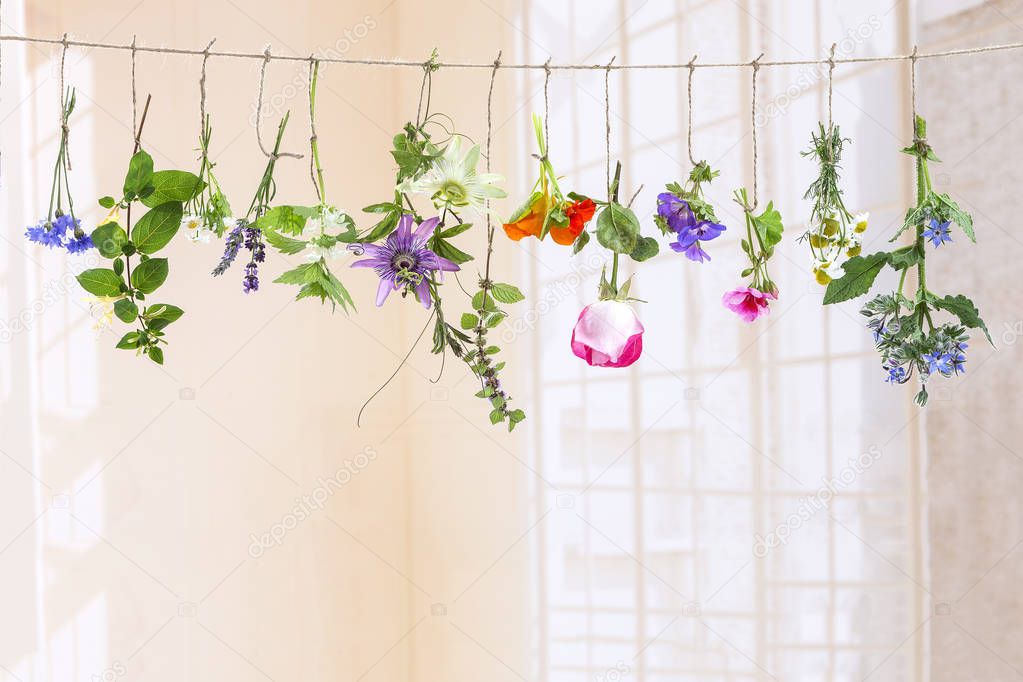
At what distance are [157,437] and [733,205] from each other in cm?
168

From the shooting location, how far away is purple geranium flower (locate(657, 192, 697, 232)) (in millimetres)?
1174

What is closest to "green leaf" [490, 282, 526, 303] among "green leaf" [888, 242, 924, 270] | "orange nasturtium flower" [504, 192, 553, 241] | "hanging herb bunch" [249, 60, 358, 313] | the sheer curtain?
"orange nasturtium flower" [504, 192, 553, 241]

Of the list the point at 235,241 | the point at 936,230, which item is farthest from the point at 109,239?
the point at 936,230

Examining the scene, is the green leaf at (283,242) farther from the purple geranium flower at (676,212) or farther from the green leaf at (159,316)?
the purple geranium flower at (676,212)

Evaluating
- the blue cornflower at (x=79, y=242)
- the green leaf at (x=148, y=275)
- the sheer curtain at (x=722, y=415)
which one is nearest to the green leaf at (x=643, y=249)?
the green leaf at (x=148, y=275)

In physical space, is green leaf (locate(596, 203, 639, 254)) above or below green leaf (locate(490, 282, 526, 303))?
above

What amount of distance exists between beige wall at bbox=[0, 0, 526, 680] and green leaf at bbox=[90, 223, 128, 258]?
61.7 inches

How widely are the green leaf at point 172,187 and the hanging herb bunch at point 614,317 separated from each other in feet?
1.61

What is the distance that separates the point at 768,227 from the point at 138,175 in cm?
79

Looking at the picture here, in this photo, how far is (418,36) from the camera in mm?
2824

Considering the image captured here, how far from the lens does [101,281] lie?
3.65ft

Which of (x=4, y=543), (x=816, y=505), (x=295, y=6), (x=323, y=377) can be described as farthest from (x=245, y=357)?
(x=816, y=505)

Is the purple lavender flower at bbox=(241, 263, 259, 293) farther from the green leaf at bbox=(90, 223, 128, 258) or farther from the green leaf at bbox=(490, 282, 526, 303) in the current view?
the green leaf at bbox=(490, 282, 526, 303)

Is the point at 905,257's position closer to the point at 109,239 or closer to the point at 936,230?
the point at 936,230
